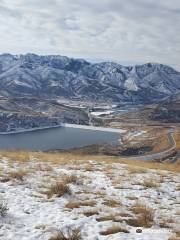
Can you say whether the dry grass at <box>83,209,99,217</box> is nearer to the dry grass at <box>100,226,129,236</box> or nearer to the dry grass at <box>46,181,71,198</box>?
the dry grass at <box>100,226,129,236</box>

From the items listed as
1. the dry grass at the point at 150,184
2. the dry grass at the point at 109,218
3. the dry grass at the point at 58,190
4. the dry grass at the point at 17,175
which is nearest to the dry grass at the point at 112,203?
the dry grass at the point at 109,218

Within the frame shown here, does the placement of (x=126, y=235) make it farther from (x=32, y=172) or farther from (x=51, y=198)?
(x=32, y=172)

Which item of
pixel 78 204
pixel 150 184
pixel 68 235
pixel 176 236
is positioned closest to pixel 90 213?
pixel 78 204

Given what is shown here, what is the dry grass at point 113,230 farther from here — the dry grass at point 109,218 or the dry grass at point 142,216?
the dry grass at point 109,218

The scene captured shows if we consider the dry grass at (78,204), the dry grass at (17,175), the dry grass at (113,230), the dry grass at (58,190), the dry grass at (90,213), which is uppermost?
the dry grass at (17,175)

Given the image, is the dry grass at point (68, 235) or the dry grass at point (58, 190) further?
the dry grass at point (58, 190)

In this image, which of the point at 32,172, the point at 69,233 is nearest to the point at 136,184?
the point at 32,172

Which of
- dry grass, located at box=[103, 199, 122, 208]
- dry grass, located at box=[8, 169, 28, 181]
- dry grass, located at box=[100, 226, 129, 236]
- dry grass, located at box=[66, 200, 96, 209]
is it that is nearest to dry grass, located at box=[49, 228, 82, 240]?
dry grass, located at box=[100, 226, 129, 236]
